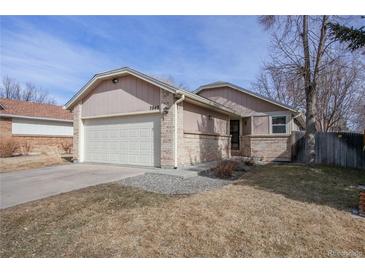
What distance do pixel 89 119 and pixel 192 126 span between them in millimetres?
5857

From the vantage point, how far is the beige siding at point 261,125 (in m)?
14.8

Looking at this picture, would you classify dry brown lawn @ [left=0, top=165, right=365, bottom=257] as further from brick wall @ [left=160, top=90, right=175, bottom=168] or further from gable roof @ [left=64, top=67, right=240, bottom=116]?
gable roof @ [left=64, top=67, right=240, bottom=116]

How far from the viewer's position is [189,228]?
3699mm

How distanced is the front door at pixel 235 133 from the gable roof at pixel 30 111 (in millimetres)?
14608

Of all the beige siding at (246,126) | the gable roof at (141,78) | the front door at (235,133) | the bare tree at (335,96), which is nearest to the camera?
the gable roof at (141,78)

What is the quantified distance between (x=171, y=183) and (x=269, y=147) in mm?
9798

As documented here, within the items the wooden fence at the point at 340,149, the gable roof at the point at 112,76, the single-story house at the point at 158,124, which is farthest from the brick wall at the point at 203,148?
the wooden fence at the point at 340,149

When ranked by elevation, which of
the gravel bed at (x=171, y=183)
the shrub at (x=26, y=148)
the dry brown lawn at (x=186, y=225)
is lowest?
the dry brown lawn at (x=186, y=225)

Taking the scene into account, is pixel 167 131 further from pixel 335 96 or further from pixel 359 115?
pixel 359 115

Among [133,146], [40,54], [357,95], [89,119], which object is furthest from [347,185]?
[357,95]

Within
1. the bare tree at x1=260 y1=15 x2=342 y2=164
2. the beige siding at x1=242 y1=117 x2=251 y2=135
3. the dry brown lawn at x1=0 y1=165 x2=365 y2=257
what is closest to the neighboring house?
the dry brown lawn at x1=0 y1=165 x2=365 y2=257

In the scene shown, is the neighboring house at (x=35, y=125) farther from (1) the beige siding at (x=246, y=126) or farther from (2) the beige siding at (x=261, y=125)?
(2) the beige siding at (x=261, y=125)

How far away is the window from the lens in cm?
1433
